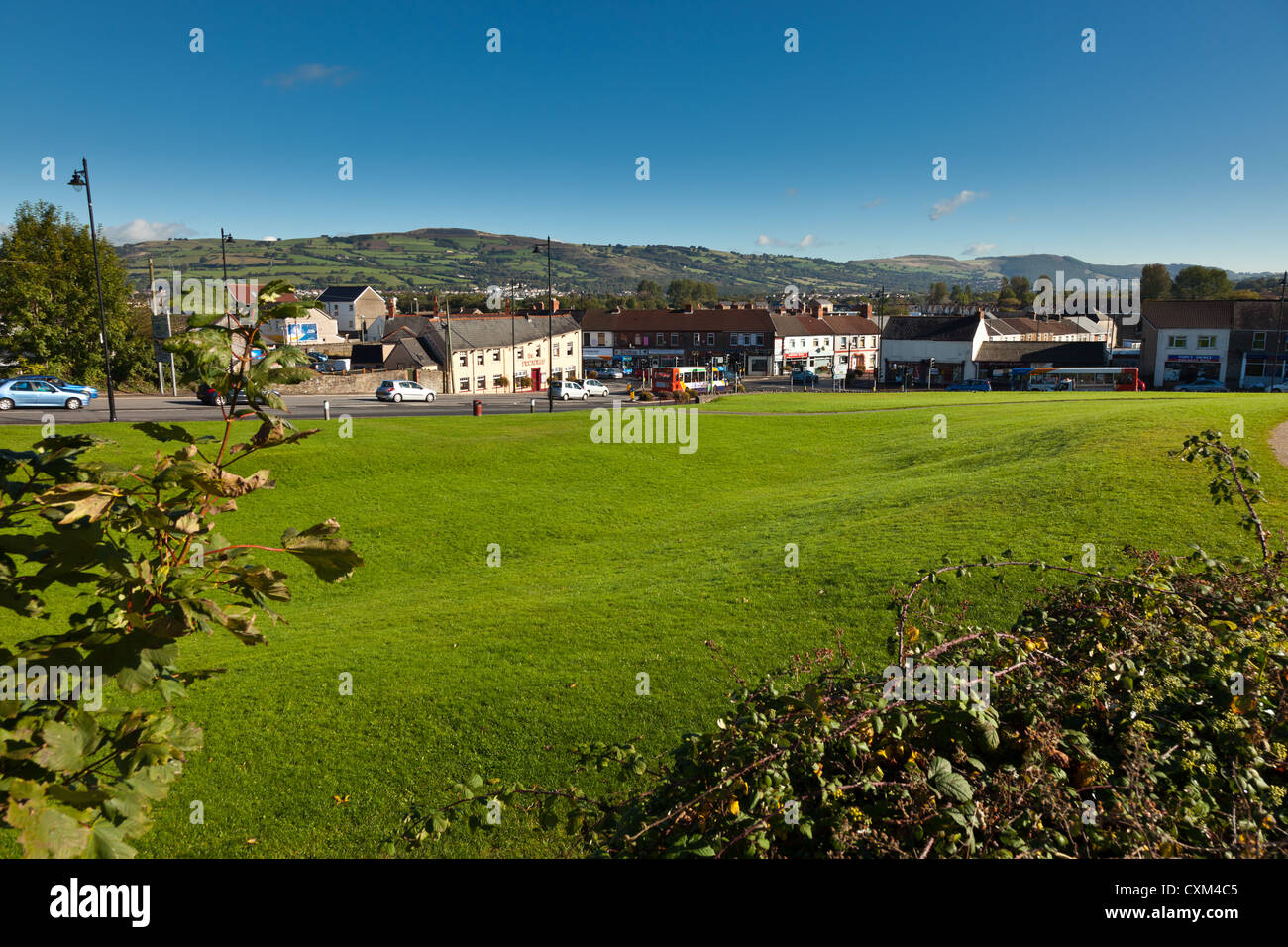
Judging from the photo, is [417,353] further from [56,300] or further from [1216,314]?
[1216,314]

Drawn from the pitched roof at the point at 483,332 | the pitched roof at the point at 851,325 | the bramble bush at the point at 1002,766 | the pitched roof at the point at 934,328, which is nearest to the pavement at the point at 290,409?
the pitched roof at the point at 483,332

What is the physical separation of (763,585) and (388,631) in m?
7.03

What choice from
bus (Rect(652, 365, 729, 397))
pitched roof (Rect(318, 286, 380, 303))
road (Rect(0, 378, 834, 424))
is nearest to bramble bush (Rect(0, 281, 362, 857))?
road (Rect(0, 378, 834, 424))

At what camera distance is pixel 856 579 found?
46.1 feet

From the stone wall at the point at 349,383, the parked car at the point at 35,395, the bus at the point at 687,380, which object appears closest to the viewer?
the parked car at the point at 35,395

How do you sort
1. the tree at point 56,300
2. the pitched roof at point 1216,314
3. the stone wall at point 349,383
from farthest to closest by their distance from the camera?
the pitched roof at point 1216,314 < the stone wall at point 349,383 < the tree at point 56,300

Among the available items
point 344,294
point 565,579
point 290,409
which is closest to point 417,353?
point 290,409

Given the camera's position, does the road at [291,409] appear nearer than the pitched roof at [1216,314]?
Yes

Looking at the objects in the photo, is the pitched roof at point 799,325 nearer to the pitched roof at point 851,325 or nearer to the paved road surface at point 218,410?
the pitched roof at point 851,325

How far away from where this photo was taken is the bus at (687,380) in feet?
198

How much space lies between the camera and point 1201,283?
156m

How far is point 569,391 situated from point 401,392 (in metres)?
12.8

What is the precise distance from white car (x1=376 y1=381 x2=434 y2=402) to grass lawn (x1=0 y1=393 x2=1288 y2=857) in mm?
22858
